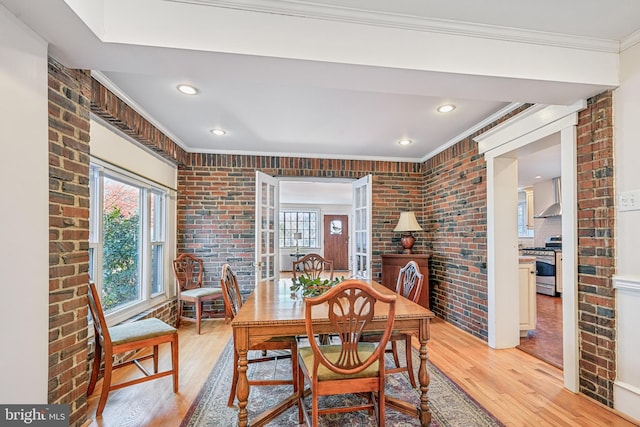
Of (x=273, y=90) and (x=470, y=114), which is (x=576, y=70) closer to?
(x=470, y=114)

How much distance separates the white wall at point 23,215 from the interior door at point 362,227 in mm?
3495

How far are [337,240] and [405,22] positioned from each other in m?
8.89

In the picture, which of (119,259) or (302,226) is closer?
(119,259)

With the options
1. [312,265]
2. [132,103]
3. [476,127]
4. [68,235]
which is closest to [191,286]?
[312,265]

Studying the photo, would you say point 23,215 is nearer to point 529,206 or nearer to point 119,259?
point 119,259

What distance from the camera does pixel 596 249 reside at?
2184 mm

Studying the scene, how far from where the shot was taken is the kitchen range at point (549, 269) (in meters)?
5.89

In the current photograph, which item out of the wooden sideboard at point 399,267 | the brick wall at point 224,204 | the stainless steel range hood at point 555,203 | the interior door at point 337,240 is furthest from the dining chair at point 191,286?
the stainless steel range hood at point 555,203

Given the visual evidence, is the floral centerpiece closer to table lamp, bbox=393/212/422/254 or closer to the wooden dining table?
the wooden dining table

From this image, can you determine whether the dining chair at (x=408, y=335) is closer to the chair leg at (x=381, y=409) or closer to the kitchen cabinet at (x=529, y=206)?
the chair leg at (x=381, y=409)

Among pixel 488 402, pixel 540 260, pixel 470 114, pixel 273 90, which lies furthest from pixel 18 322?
pixel 540 260

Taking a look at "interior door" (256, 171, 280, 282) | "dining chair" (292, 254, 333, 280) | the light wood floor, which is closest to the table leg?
the light wood floor

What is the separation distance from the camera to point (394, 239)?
4805 mm

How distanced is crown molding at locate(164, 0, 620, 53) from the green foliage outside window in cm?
226
